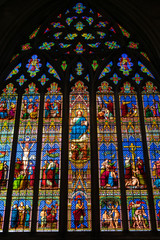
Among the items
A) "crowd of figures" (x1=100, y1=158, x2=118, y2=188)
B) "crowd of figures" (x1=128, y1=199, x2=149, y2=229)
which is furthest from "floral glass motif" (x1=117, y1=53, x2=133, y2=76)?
"crowd of figures" (x1=128, y1=199, x2=149, y2=229)

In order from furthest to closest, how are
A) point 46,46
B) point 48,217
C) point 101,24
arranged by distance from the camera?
point 101,24 → point 46,46 → point 48,217

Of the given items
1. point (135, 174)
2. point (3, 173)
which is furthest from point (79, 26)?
point (3, 173)

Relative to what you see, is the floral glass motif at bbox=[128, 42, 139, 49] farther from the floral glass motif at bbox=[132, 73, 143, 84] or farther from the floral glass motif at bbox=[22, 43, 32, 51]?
the floral glass motif at bbox=[22, 43, 32, 51]

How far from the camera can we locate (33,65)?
11406 mm

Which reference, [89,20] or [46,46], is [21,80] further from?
[89,20]

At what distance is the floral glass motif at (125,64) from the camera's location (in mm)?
11172

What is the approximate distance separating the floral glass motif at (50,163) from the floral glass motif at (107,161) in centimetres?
107

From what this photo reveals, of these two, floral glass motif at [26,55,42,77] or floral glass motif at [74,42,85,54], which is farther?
floral glass motif at [74,42,85,54]

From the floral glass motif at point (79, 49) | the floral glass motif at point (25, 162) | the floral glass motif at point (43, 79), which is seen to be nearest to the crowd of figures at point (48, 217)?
the floral glass motif at point (25, 162)

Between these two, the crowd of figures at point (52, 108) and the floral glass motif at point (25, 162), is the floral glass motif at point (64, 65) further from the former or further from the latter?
the crowd of figures at point (52, 108)

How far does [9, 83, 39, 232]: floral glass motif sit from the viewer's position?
Result: 8.94 m

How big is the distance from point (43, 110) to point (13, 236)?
353 centimetres

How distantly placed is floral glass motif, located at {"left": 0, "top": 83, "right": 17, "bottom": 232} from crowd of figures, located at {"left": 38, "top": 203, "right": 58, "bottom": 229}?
3.02 feet

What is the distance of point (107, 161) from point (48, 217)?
2.02 m
